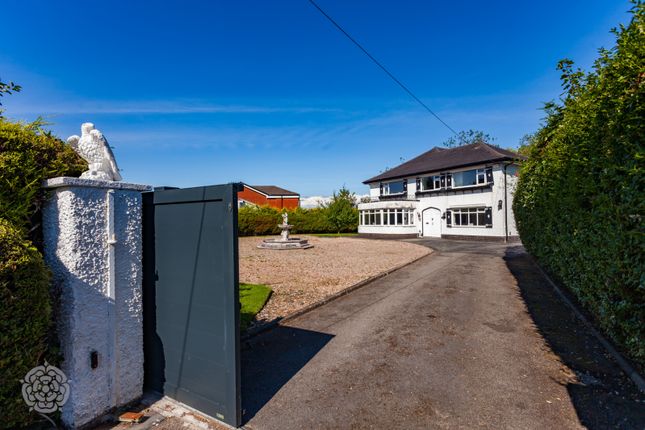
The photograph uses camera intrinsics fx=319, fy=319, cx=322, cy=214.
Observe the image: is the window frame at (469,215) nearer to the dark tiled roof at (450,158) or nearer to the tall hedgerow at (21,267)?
the dark tiled roof at (450,158)

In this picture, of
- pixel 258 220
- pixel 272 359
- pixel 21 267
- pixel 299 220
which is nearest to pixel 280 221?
pixel 258 220

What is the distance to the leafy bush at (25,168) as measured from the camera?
2693 mm

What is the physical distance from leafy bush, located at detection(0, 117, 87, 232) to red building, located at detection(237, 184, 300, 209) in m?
49.4

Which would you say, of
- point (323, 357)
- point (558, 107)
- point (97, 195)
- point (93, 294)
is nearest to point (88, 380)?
point (93, 294)

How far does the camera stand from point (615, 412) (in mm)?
3180

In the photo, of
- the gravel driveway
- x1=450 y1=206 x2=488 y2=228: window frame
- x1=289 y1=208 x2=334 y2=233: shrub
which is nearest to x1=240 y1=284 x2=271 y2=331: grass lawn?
the gravel driveway

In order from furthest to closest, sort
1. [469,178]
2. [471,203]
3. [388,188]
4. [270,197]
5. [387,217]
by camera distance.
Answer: [270,197] → [388,188] → [387,217] → [469,178] → [471,203]

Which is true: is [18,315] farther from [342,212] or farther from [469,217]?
[342,212]

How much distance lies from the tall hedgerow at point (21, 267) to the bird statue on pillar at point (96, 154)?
240mm

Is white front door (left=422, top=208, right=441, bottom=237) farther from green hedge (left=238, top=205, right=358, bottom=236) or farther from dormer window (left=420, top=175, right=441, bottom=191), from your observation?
green hedge (left=238, top=205, right=358, bottom=236)

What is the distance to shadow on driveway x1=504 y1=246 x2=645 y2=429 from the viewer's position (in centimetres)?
312

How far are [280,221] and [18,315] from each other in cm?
3132

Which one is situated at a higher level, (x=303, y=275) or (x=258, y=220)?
(x=258, y=220)

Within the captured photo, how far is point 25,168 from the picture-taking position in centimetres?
281
